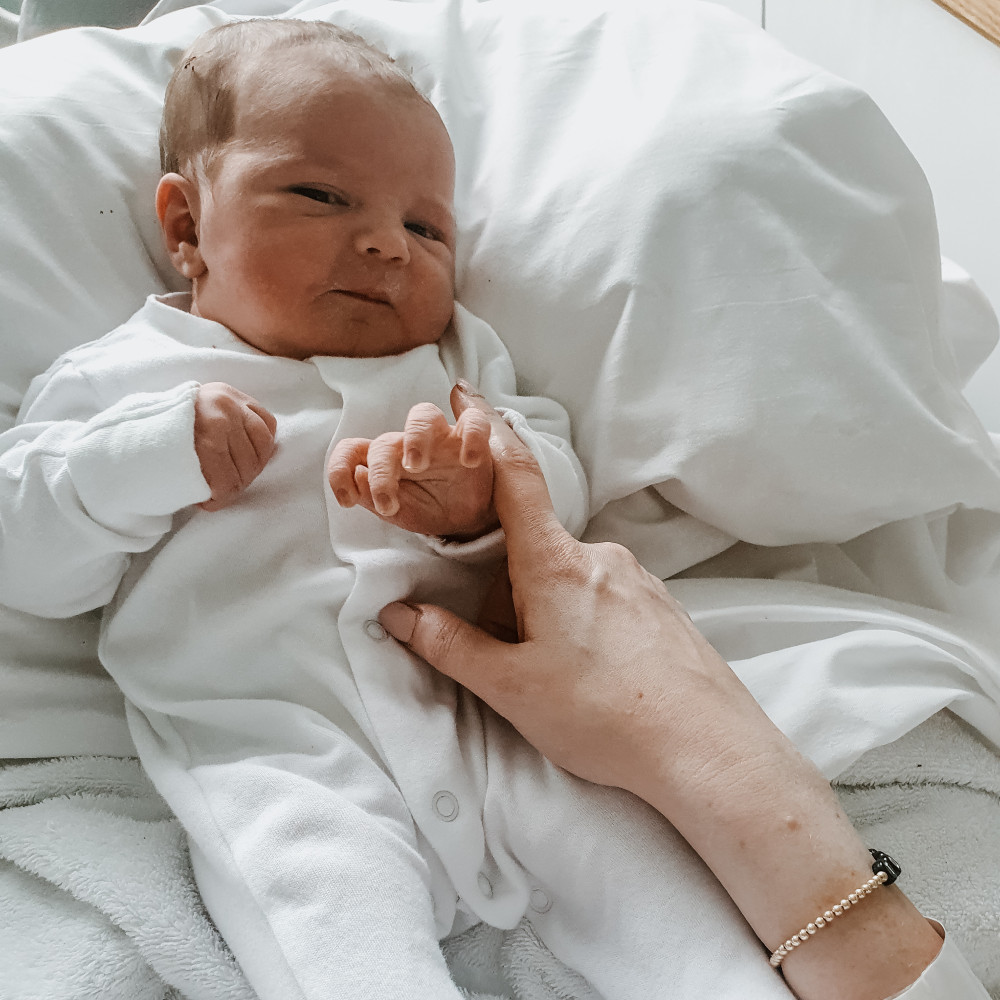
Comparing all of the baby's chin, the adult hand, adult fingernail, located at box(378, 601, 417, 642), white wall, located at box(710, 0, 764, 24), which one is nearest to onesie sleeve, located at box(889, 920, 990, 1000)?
the adult hand

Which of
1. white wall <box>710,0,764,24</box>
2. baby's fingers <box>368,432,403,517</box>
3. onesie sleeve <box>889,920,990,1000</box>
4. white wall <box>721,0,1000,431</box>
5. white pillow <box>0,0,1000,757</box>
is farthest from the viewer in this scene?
white wall <box>710,0,764,24</box>

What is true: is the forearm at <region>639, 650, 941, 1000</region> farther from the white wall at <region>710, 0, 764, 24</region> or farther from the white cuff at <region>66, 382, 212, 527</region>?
the white wall at <region>710, 0, 764, 24</region>

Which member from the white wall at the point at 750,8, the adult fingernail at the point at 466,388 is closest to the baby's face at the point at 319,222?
the adult fingernail at the point at 466,388

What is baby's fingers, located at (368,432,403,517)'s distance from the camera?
673 mm

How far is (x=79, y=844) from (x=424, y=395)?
0.53 meters

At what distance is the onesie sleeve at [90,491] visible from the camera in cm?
69

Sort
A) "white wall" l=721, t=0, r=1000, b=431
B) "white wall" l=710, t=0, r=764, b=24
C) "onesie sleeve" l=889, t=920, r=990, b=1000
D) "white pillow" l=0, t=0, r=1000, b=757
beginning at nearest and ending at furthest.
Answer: "onesie sleeve" l=889, t=920, r=990, b=1000 → "white pillow" l=0, t=0, r=1000, b=757 → "white wall" l=721, t=0, r=1000, b=431 → "white wall" l=710, t=0, r=764, b=24

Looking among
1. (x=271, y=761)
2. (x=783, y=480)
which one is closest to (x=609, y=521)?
(x=783, y=480)

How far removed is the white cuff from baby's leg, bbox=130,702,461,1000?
21 cm

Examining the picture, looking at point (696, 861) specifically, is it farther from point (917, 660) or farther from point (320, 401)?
point (320, 401)

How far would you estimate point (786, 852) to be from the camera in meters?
0.61

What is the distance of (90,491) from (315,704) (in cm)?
27

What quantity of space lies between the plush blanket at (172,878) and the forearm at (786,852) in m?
0.12

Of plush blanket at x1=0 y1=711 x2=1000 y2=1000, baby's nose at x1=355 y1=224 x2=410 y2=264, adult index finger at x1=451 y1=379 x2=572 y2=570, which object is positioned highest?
baby's nose at x1=355 y1=224 x2=410 y2=264
